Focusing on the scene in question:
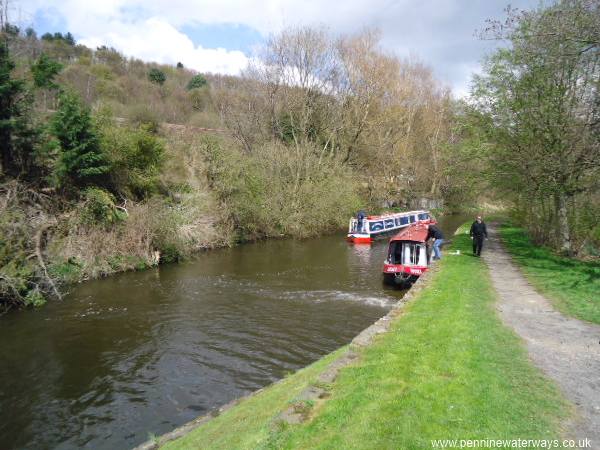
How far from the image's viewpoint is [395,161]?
4359 cm

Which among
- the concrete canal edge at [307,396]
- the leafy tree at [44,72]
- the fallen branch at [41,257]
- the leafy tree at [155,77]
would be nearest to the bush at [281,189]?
the leafy tree at [44,72]

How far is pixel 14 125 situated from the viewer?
59.6 ft

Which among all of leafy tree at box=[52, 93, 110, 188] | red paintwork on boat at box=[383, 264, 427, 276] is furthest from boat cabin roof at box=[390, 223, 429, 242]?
leafy tree at box=[52, 93, 110, 188]

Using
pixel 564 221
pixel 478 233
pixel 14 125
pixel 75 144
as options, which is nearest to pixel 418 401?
pixel 478 233

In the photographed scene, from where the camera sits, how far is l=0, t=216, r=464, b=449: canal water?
8.48 meters

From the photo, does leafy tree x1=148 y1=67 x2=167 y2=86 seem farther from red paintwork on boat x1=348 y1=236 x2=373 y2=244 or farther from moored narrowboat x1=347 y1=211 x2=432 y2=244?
red paintwork on boat x1=348 y1=236 x2=373 y2=244

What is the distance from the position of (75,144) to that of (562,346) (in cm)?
1956

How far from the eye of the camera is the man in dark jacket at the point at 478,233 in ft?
55.7

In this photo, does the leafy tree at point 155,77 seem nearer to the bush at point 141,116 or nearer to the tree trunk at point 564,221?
the bush at point 141,116

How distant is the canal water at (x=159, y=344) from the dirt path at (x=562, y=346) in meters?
4.38

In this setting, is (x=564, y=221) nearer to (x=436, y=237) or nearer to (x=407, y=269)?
(x=436, y=237)

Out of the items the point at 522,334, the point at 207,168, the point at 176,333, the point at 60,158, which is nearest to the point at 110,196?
the point at 60,158

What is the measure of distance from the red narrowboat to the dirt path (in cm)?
478

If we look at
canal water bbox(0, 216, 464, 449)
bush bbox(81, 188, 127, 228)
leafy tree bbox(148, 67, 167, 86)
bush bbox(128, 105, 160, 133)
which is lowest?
canal water bbox(0, 216, 464, 449)
